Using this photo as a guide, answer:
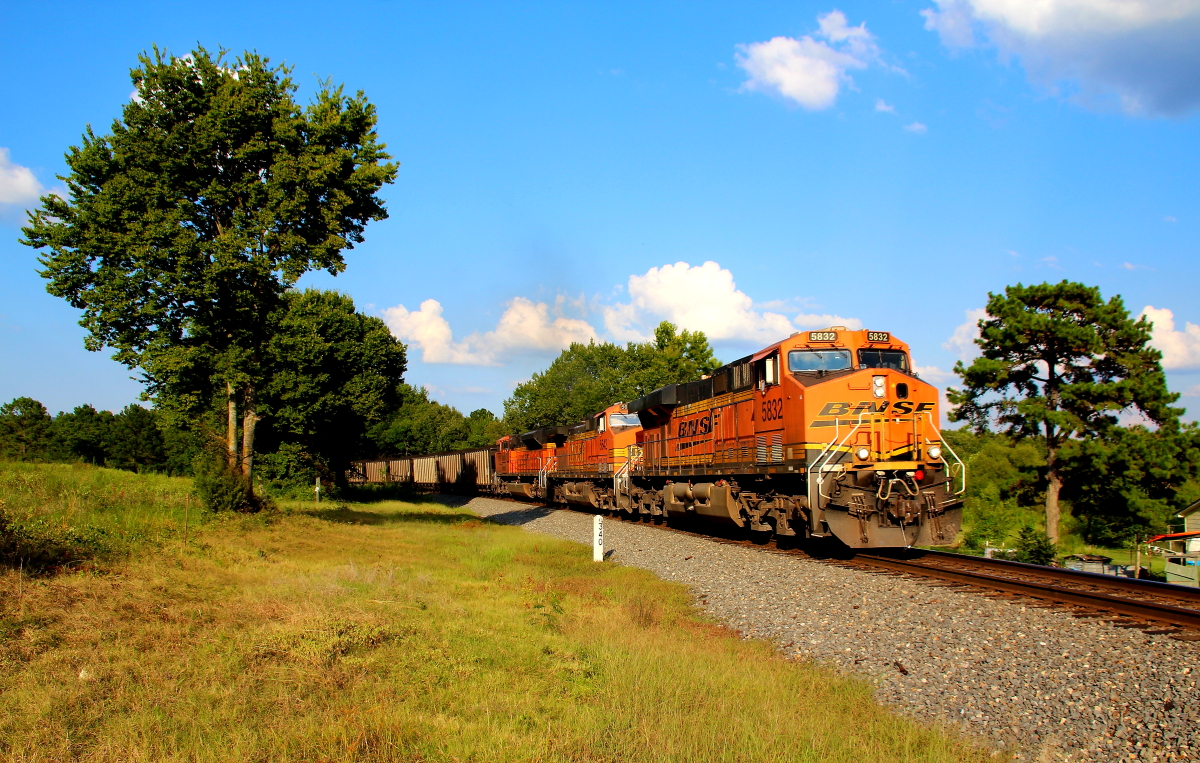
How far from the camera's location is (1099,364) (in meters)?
28.3

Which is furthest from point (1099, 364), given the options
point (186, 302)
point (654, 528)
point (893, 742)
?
point (186, 302)

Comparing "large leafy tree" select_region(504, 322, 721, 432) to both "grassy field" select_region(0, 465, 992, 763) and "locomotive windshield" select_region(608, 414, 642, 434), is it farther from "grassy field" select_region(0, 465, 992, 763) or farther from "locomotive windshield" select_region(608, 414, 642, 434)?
"grassy field" select_region(0, 465, 992, 763)

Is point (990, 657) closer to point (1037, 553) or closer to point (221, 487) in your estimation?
point (1037, 553)

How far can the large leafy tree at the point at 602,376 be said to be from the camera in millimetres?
59219

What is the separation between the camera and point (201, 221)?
18.0m

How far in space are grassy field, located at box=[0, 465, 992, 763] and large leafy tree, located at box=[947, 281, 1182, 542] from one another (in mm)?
24928

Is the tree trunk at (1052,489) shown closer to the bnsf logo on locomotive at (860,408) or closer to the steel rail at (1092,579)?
the steel rail at (1092,579)

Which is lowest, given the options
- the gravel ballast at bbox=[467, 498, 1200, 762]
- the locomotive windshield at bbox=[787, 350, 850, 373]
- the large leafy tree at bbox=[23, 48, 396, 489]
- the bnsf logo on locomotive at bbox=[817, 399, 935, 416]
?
the gravel ballast at bbox=[467, 498, 1200, 762]

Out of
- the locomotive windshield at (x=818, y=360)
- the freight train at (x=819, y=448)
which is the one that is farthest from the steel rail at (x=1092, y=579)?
the locomotive windshield at (x=818, y=360)

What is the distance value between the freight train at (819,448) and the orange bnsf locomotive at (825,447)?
0.07 feet

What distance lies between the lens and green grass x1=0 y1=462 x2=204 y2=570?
9.29 metres

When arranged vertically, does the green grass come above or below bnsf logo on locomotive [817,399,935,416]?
below

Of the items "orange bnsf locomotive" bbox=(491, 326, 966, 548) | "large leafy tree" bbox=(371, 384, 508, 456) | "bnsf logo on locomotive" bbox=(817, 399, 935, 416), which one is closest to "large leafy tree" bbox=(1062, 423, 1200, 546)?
"orange bnsf locomotive" bbox=(491, 326, 966, 548)

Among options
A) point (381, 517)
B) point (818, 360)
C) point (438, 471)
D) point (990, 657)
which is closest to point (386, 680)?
point (990, 657)
